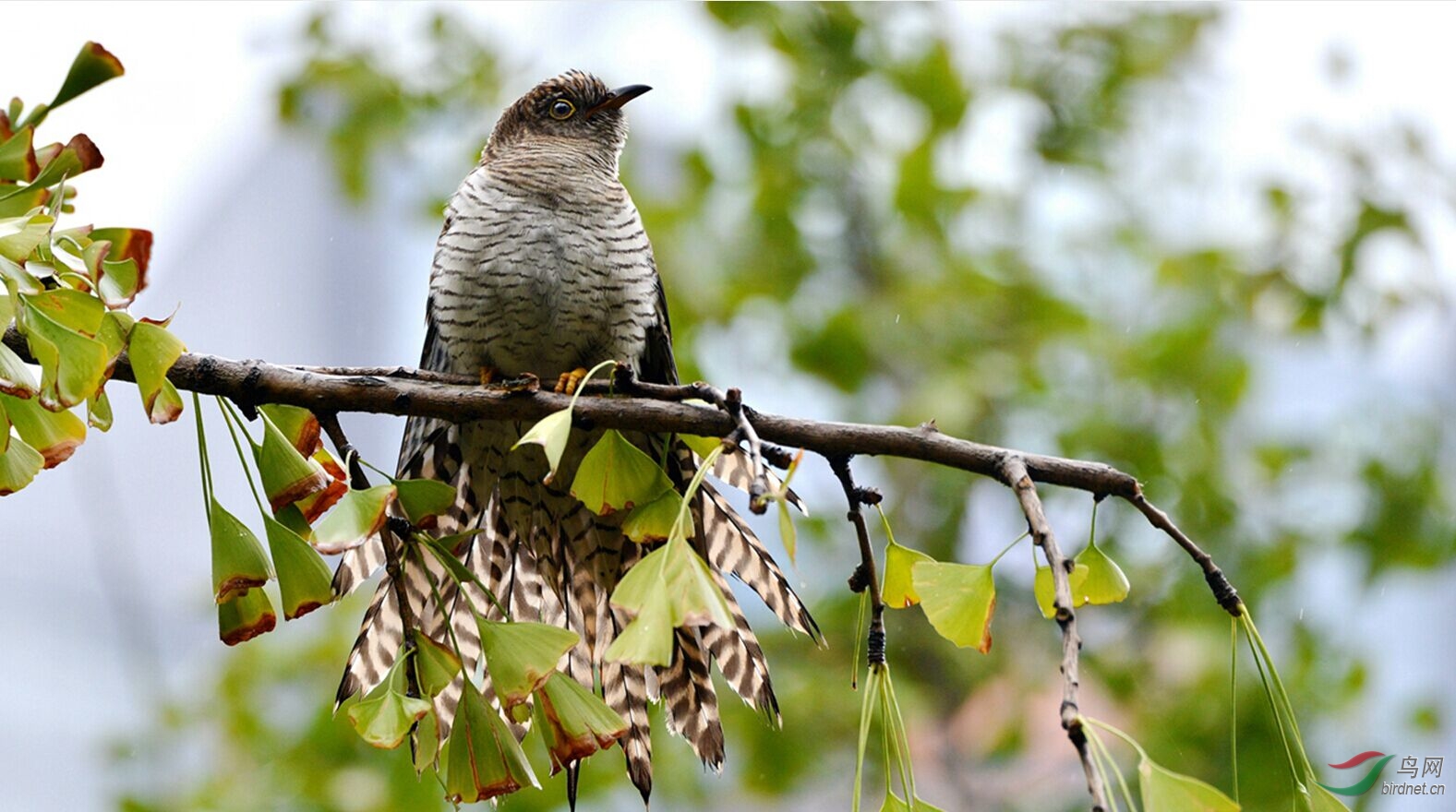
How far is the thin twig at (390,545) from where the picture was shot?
2.45ft

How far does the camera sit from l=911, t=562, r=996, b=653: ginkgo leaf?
74 cm

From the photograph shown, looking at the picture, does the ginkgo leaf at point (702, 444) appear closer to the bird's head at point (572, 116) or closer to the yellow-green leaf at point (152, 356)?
the yellow-green leaf at point (152, 356)

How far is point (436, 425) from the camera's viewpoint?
1180mm

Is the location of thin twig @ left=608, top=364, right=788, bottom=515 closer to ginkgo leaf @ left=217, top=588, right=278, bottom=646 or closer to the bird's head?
ginkgo leaf @ left=217, top=588, right=278, bottom=646

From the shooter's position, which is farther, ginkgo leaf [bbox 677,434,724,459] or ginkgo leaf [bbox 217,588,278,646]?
ginkgo leaf [bbox 677,434,724,459]

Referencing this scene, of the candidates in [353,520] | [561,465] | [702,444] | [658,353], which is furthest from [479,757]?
[658,353]

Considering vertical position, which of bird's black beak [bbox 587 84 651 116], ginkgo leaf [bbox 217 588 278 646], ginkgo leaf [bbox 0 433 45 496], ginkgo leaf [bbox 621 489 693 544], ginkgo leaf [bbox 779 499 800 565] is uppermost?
bird's black beak [bbox 587 84 651 116]

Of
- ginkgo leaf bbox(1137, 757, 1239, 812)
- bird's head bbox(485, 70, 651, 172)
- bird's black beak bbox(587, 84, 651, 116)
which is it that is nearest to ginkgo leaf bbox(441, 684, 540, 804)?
ginkgo leaf bbox(1137, 757, 1239, 812)

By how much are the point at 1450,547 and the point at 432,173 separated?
7.60ft

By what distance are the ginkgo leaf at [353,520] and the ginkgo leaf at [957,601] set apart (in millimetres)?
314

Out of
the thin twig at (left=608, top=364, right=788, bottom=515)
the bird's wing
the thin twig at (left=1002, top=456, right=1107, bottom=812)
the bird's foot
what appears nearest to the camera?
the thin twig at (left=1002, top=456, right=1107, bottom=812)

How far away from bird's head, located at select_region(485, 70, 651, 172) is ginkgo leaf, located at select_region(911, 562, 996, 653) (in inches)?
40.7

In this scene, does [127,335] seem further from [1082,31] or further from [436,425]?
[1082,31]

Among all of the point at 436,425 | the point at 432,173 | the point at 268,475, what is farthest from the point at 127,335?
the point at 432,173
